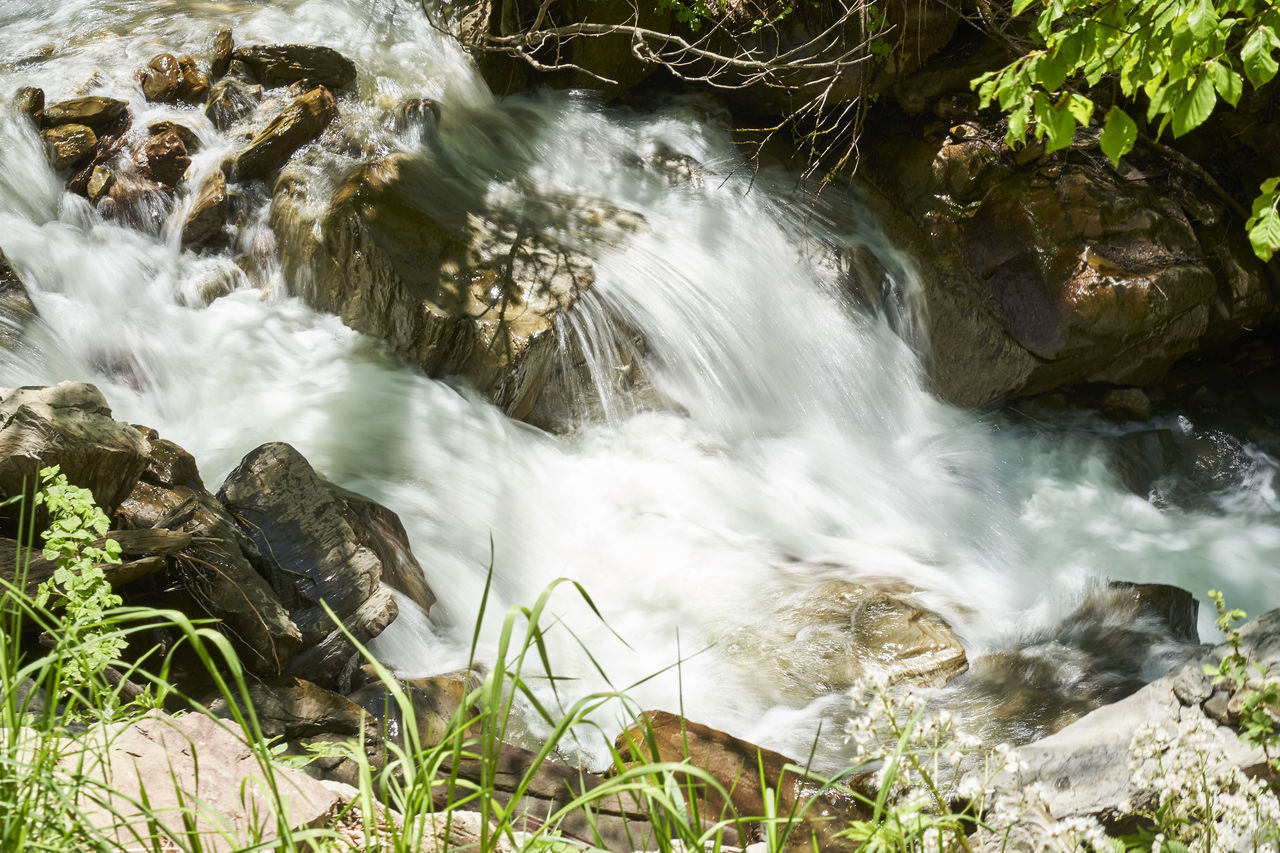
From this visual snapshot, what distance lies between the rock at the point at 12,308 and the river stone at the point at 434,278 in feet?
4.64

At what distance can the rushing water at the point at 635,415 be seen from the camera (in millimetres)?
4691

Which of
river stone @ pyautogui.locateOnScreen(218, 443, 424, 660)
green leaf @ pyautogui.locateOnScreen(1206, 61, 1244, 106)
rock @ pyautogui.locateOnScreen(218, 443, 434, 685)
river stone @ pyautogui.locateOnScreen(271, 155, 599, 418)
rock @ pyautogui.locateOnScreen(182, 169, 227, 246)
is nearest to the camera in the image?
green leaf @ pyautogui.locateOnScreen(1206, 61, 1244, 106)

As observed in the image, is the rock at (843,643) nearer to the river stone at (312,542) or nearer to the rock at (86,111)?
the river stone at (312,542)

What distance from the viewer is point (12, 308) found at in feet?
15.8

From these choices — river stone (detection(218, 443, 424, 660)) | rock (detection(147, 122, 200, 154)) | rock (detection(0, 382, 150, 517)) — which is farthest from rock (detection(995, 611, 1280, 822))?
rock (detection(147, 122, 200, 154))

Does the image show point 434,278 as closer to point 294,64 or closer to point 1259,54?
point 294,64

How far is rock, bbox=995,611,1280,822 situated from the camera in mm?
2553

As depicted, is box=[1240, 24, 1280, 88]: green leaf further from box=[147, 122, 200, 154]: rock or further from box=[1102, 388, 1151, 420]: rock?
box=[147, 122, 200, 154]: rock

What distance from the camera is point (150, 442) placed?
12.6 feet

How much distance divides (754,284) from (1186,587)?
3177 mm

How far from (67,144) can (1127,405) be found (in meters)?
7.15

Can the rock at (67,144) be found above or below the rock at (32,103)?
below

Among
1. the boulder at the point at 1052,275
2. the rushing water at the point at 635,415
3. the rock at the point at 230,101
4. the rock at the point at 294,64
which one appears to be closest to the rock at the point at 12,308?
the rushing water at the point at 635,415

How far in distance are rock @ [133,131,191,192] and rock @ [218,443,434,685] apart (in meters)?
2.97
